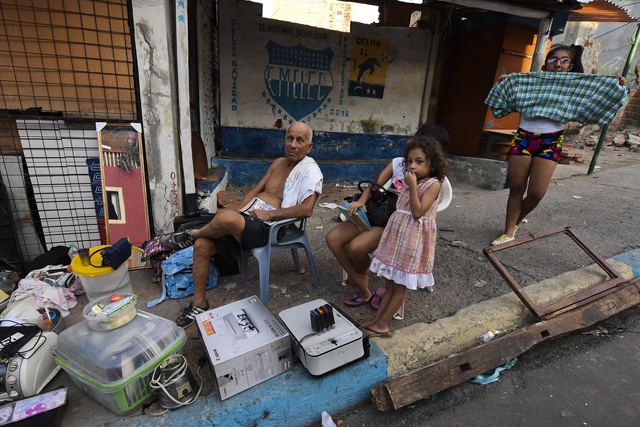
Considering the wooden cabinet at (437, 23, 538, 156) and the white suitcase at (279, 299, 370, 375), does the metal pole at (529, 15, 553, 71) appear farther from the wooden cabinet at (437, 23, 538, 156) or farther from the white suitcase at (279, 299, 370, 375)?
the white suitcase at (279, 299, 370, 375)

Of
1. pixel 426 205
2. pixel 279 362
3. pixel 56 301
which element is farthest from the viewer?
pixel 56 301

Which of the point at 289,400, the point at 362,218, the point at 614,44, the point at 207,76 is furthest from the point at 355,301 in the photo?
the point at 614,44

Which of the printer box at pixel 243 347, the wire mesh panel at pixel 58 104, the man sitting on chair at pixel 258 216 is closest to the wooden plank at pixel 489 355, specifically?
the printer box at pixel 243 347

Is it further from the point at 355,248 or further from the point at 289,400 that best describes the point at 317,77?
the point at 289,400

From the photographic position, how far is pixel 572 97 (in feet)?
10.3

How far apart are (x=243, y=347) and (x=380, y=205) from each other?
1.37 metres

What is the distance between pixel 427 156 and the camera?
2061 mm

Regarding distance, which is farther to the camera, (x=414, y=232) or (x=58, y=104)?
(x=58, y=104)

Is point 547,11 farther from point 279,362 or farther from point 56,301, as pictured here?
point 56,301

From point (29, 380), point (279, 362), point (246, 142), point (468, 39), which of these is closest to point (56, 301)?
point (29, 380)

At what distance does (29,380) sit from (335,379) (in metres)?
1.64

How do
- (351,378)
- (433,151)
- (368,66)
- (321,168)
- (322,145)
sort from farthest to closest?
(322,145)
(368,66)
(321,168)
(433,151)
(351,378)

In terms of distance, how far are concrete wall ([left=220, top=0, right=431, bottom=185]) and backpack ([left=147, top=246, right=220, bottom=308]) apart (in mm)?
3285

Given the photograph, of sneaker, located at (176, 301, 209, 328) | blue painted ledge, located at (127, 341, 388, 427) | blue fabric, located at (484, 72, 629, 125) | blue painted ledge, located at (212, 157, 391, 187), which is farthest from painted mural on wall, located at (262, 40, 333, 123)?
blue painted ledge, located at (127, 341, 388, 427)
